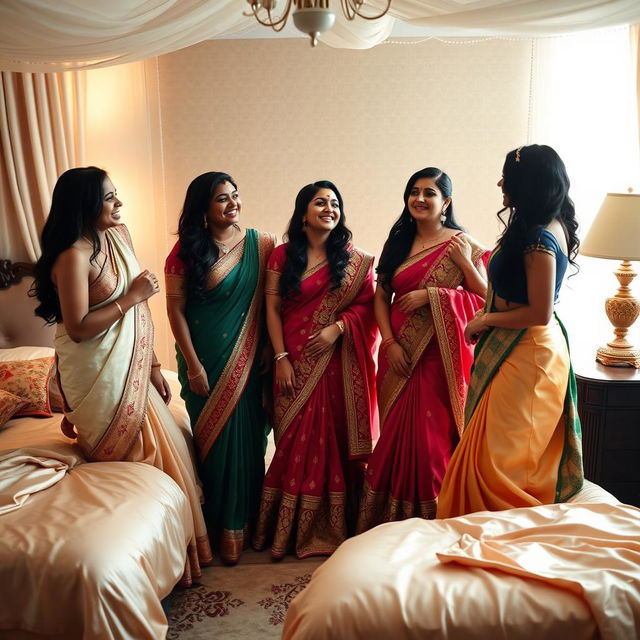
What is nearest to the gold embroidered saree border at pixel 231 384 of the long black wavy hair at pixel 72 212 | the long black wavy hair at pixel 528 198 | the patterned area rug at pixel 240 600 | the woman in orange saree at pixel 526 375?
the patterned area rug at pixel 240 600

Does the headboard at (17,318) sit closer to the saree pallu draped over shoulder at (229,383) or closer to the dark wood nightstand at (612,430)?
the saree pallu draped over shoulder at (229,383)

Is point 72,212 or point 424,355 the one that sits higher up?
point 72,212

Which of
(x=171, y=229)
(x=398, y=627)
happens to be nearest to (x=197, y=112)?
(x=171, y=229)

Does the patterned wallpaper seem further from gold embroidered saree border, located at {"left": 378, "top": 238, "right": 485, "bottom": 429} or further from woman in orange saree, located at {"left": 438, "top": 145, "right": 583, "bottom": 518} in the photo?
woman in orange saree, located at {"left": 438, "top": 145, "right": 583, "bottom": 518}

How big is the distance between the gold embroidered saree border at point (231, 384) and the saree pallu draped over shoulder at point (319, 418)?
13 centimetres

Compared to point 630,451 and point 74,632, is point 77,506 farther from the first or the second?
point 630,451

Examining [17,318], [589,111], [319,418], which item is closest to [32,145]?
[17,318]

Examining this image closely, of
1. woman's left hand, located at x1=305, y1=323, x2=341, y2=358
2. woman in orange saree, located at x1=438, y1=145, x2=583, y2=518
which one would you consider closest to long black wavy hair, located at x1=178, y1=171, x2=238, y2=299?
woman's left hand, located at x1=305, y1=323, x2=341, y2=358

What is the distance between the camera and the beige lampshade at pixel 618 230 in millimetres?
2951

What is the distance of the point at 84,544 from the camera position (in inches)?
76.4

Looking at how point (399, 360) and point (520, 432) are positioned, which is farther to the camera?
point (399, 360)

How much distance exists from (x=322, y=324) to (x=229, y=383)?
1.42 feet

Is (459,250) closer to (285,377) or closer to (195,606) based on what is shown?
(285,377)

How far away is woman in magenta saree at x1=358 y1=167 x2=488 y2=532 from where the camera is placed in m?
2.69
